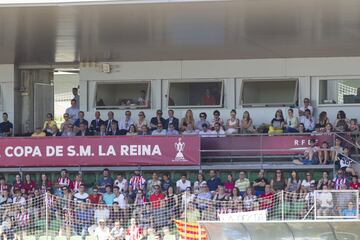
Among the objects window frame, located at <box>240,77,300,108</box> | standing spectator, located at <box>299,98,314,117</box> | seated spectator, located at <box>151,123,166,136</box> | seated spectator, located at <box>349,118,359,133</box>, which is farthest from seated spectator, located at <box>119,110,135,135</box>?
seated spectator, located at <box>349,118,359,133</box>

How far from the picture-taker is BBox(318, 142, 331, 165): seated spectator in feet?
72.6

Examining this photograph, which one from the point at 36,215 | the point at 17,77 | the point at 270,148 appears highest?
the point at 17,77

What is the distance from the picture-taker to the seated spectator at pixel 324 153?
2212 cm

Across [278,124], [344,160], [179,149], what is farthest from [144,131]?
[344,160]

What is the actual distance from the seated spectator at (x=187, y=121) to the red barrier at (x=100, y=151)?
53.7 inches

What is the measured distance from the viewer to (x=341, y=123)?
2330 centimetres

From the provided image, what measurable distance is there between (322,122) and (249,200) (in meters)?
4.23

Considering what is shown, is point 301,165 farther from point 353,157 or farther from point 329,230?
point 329,230

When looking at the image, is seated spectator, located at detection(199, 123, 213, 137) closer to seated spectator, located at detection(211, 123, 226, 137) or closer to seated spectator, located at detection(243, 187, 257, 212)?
seated spectator, located at detection(211, 123, 226, 137)

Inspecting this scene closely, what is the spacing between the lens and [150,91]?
26.6m

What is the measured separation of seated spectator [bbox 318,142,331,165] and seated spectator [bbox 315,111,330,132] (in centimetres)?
90

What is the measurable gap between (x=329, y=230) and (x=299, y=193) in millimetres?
5358

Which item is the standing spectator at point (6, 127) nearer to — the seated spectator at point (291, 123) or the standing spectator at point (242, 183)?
the standing spectator at point (242, 183)

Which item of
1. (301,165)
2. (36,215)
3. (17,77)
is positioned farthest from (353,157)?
(17,77)
